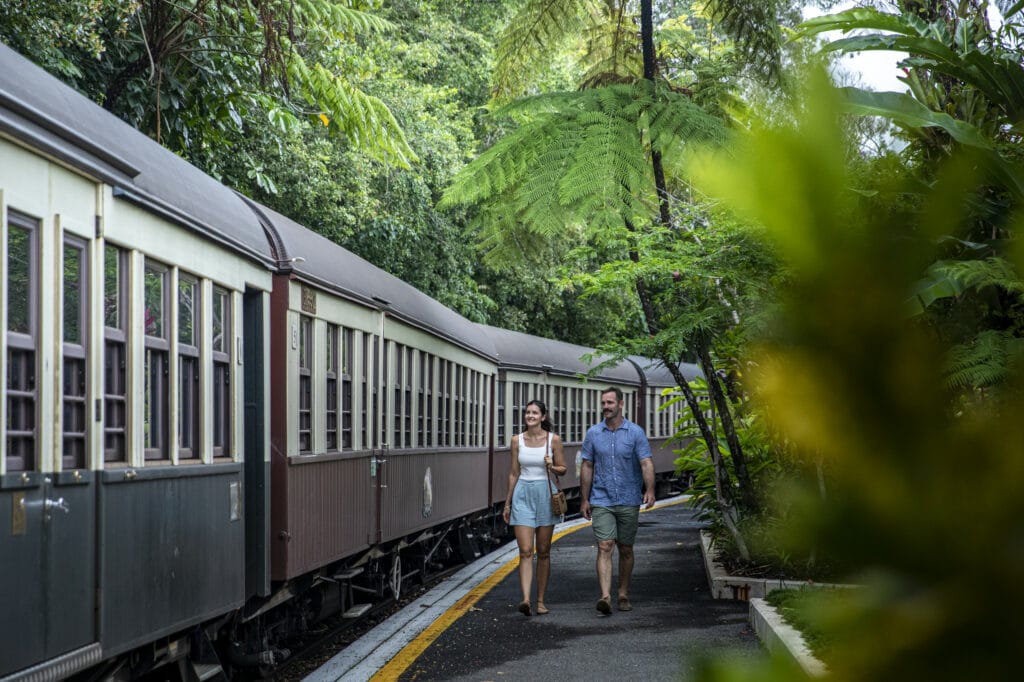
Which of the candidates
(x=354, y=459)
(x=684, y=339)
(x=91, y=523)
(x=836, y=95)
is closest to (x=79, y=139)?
(x=91, y=523)

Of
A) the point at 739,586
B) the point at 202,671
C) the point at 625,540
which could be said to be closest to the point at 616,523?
the point at 625,540

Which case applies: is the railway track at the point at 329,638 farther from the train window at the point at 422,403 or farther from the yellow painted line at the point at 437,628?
the train window at the point at 422,403

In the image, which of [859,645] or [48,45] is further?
[48,45]

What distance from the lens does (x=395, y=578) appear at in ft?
43.8

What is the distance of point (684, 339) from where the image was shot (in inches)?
447

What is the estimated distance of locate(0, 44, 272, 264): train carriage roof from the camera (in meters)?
4.77

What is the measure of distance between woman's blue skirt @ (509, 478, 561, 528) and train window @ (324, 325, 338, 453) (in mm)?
1757

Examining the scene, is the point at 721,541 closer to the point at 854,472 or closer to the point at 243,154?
the point at 243,154

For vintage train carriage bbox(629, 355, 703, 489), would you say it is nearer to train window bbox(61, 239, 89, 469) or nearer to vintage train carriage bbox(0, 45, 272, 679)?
vintage train carriage bbox(0, 45, 272, 679)

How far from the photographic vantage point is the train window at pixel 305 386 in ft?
30.5

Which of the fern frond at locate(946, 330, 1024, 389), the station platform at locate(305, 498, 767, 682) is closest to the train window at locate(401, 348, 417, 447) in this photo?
the station platform at locate(305, 498, 767, 682)

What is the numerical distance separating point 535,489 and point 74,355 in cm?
637

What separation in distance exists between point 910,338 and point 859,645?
18cm

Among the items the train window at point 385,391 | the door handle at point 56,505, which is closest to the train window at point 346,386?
the train window at point 385,391
